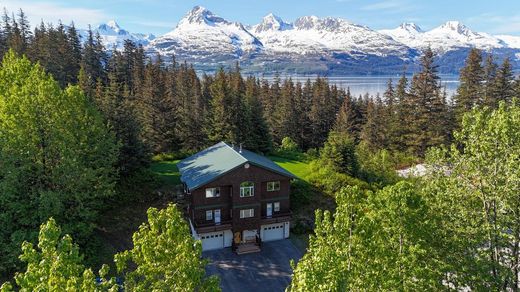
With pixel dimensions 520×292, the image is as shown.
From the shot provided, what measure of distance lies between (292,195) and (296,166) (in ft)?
32.7

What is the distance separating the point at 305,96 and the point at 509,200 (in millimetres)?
67725

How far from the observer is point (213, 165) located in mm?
32688

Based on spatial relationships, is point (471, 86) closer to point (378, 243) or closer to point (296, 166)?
point (296, 166)

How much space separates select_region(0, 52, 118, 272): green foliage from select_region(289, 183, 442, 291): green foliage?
64.6 ft

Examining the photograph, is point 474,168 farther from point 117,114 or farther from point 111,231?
point 117,114

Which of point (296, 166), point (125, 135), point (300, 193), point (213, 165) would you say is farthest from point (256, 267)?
point (296, 166)

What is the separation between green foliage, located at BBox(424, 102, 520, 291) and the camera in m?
14.1

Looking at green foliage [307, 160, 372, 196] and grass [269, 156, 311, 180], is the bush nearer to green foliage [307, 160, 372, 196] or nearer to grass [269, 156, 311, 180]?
grass [269, 156, 311, 180]

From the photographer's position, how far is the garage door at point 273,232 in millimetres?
33125

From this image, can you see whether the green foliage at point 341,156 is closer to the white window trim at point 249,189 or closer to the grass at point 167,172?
the white window trim at point 249,189

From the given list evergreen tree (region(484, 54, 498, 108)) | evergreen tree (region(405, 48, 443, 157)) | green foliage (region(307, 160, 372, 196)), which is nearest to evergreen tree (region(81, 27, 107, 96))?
green foliage (region(307, 160, 372, 196))

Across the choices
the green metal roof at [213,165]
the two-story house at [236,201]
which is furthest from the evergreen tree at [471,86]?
the green metal roof at [213,165]

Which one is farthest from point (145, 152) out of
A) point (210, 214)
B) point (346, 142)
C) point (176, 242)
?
point (176, 242)

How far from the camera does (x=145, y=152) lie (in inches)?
1517
